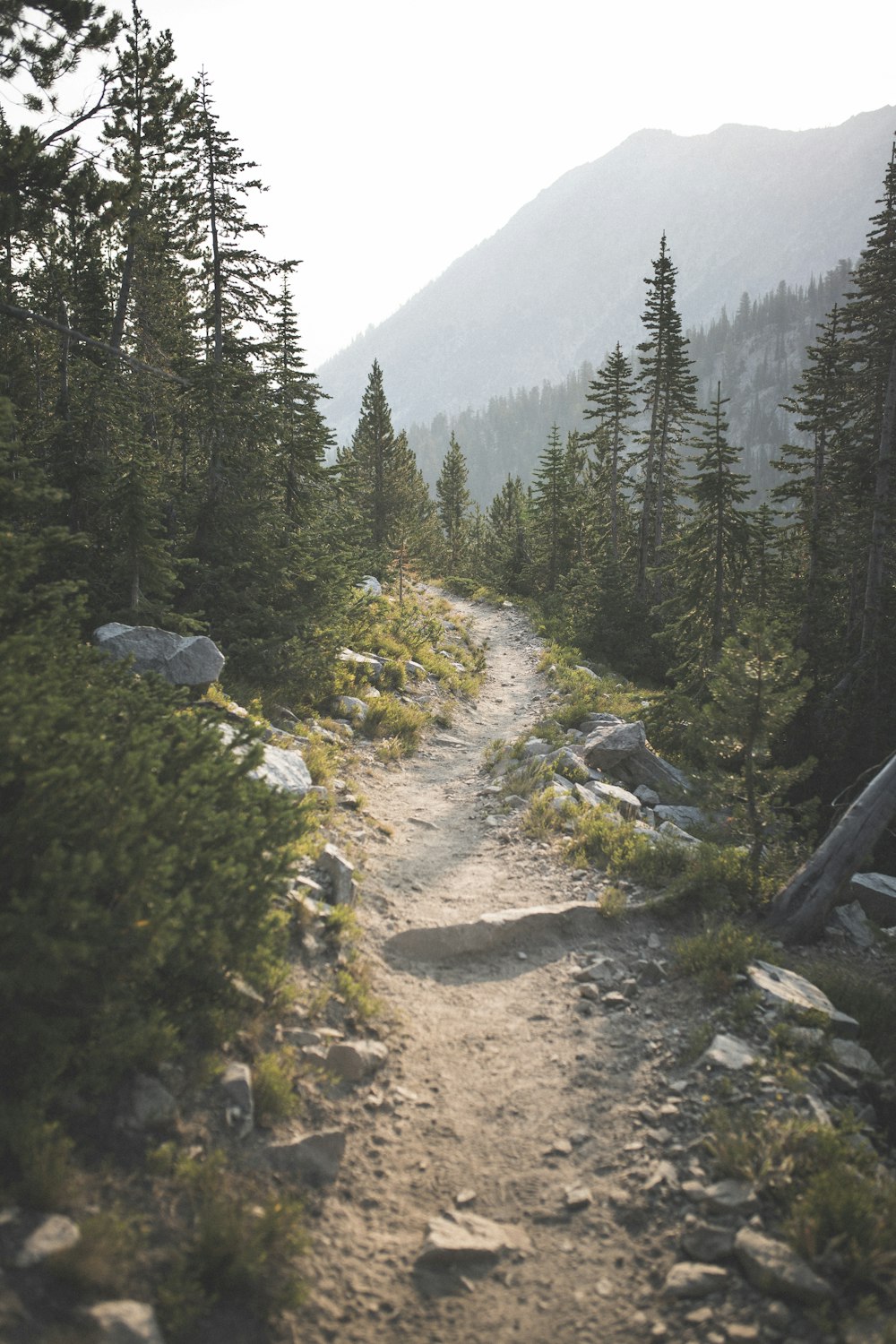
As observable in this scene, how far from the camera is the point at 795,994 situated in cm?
607

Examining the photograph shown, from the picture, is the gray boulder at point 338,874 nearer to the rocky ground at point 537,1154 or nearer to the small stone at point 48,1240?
the rocky ground at point 537,1154

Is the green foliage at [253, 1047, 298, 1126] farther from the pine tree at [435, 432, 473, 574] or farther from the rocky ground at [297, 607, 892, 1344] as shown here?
the pine tree at [435, 432, 473, 574]

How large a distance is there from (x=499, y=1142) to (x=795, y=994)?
3106 millimetres

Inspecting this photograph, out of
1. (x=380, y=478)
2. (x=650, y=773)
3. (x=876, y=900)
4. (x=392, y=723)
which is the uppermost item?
(x=380, y=478)

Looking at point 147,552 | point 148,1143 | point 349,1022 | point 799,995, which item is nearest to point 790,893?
point 799,995

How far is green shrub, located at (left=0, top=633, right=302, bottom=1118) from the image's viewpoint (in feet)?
11.4

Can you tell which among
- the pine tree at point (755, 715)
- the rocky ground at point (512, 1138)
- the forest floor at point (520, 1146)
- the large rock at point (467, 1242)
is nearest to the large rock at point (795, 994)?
the rocky ground at point (512, 1138)

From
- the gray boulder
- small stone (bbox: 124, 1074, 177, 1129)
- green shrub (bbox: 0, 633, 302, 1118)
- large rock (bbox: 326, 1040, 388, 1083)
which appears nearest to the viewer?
green shrub (bbox: 0, 633, 302, 1118)

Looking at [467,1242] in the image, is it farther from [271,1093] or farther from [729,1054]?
[729,1054]

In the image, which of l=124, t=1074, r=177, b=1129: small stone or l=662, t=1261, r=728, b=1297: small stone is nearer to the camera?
l=662, t=1261, r=728, b=1297: small stone

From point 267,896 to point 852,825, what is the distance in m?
6.65

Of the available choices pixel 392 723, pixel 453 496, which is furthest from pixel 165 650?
pixel 453 496

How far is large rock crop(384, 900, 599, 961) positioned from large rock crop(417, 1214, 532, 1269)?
9.25 feet

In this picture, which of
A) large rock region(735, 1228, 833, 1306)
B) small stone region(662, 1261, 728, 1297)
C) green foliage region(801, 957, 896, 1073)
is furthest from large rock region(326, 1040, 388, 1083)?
green foliage region(801, 957, 896, 1073)
